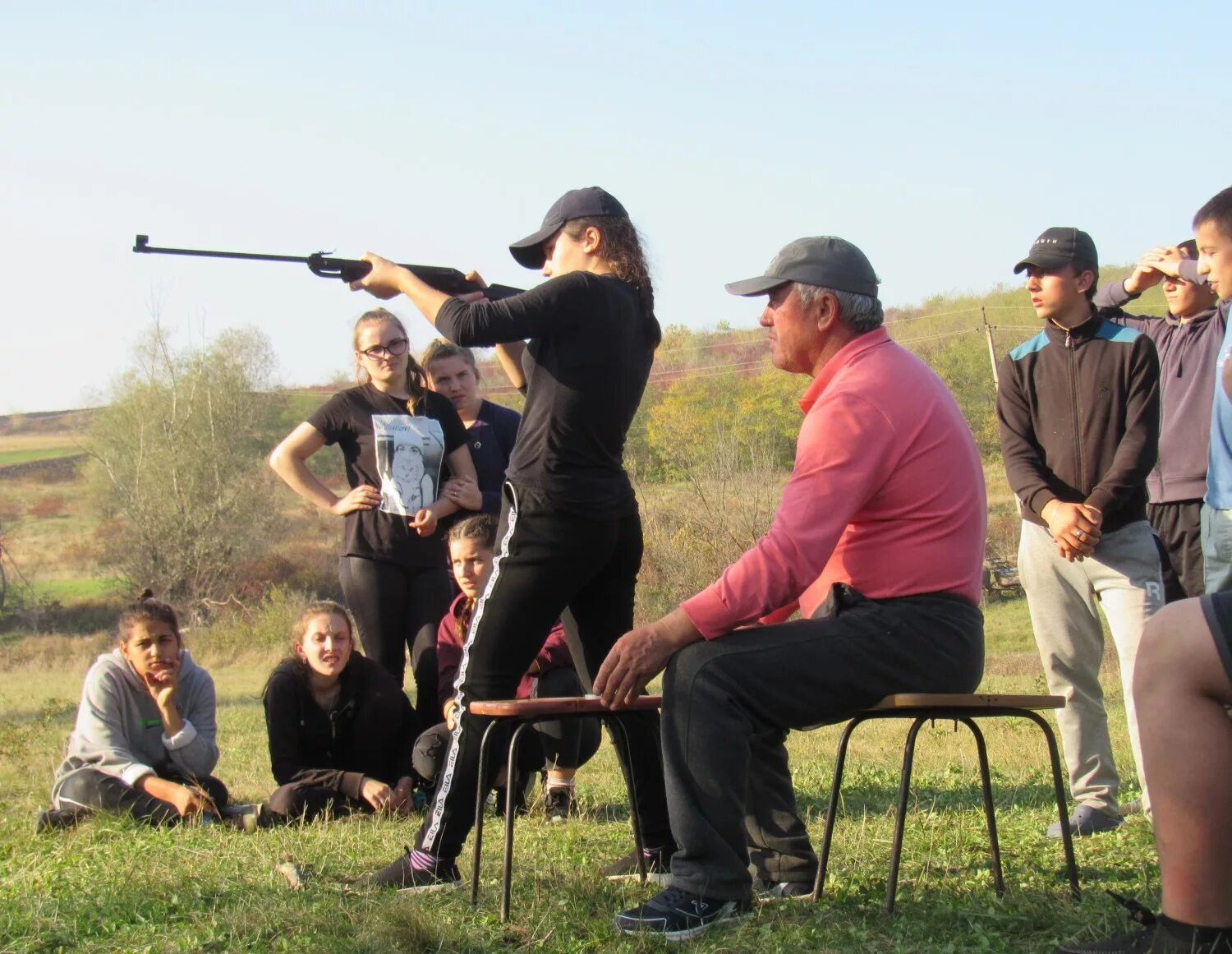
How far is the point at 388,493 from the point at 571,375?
2.44 m

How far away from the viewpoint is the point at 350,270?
4.70m

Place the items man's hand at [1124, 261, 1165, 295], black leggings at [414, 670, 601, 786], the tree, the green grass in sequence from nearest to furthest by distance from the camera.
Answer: man's hand at [1124, 261, 1165, 295] < black leggings at [414, 670, 601, 786] < the tree < the green grass

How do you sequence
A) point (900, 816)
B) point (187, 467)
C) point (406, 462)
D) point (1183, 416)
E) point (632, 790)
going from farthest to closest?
point (187, 467), point (406, 462), point (1183, 416), point (632, 790), point (900, 816)

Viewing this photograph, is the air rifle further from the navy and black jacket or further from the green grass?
the green grass

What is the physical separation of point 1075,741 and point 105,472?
51.3 meters

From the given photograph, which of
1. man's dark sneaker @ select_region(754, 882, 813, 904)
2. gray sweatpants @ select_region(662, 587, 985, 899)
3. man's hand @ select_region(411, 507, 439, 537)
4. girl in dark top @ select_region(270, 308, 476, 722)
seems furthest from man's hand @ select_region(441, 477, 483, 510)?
gray sweatpants @ select_region(662, 587, 985, 899)

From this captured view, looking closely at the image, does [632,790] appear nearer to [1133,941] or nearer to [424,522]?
[1133,941]

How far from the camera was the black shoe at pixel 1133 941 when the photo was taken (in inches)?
104

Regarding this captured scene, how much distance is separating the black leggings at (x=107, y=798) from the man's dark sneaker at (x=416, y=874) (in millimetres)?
2167

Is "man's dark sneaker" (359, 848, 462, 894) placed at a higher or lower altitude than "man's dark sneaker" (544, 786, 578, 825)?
higher

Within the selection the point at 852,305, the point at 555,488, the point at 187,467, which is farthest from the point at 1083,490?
the point at 187,467

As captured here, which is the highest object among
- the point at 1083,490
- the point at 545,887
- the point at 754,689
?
the point at 1083,490

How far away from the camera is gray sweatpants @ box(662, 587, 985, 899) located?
3256 millimetres

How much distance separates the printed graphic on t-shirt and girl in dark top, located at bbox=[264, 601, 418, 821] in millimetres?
596
